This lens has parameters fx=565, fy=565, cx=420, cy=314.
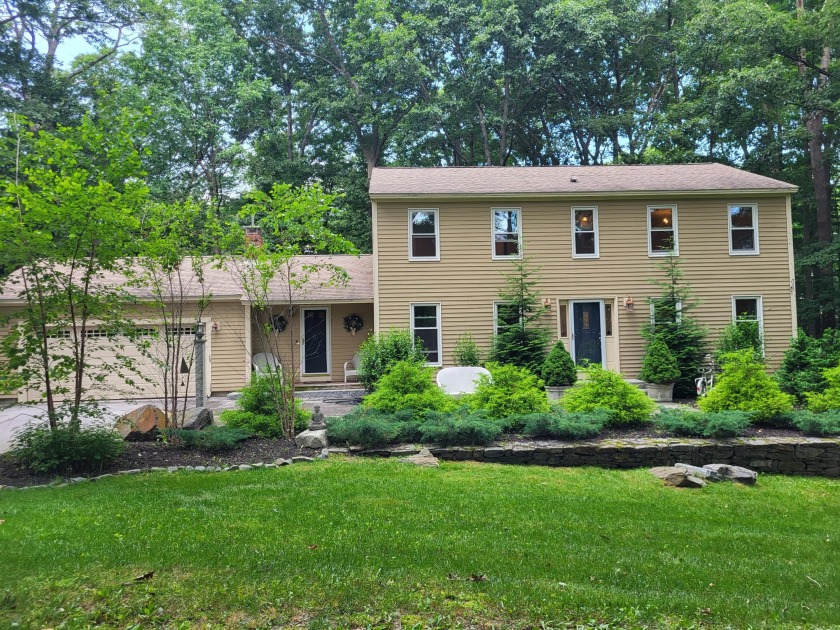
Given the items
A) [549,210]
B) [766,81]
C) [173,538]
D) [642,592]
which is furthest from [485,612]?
[766,81]

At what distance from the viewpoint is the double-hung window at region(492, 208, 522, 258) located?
1448 cm

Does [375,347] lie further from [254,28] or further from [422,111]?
[254,28]

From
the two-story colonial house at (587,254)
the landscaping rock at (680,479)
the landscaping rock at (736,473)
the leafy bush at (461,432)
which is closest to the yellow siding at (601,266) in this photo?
the two-story colonial house at (587,254)

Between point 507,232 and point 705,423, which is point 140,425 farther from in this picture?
point 507,232

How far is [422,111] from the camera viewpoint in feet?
78.9

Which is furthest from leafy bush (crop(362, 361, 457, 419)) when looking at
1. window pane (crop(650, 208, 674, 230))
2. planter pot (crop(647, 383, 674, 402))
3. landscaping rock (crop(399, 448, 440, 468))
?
window pane (crop(650, 208, 674, 230))

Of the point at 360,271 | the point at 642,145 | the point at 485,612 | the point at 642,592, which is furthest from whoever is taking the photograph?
the point at 642,145

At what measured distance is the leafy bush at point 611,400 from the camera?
8.19 meters

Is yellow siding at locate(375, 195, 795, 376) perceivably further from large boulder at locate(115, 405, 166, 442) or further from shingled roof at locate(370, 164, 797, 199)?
large boulder at locate(115, 405, 166, 442)

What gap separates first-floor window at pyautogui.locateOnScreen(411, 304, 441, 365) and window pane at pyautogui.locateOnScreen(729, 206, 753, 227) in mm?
8010

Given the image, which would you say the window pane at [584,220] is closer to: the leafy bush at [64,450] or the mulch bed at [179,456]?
the mulch bed at [179,456]

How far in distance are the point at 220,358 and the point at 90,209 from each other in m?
8.84

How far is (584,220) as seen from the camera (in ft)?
48.1

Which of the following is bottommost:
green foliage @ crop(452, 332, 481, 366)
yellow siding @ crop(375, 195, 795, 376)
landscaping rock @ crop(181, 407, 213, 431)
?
landscaping rock @ crop(181, 407, 213, 431)
